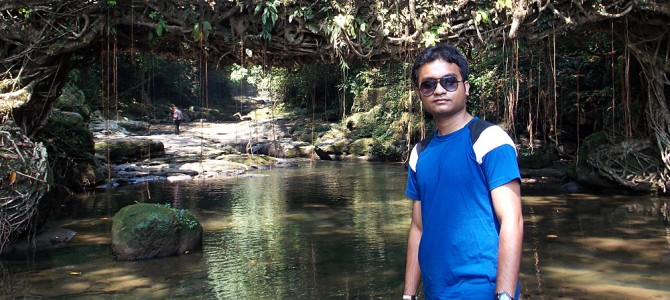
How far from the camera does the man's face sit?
7.38 ft

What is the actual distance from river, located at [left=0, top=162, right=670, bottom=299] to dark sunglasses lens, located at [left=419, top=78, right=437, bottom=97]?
3039mm

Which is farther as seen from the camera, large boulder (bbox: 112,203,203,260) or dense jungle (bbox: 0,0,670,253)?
dense jungle (bbox: 0,0,670,253)

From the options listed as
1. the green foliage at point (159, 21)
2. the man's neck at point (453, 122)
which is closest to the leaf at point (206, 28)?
the green foliage at point (159, 21)

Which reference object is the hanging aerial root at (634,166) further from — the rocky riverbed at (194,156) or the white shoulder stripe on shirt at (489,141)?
the white shoulder stripe on shirt at (489,141)

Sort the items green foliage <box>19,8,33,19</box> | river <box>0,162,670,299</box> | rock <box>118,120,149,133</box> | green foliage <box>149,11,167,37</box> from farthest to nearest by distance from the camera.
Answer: rock <box>118,120,149,133</box> < green foliage <box>149,11,167,37</box> < green foliage <box>19,8,33,19</box> < river <box>0,162,670,299</box>

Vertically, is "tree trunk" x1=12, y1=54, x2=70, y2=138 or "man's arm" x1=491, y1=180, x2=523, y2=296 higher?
"tree trunk" x1=12, y1=54, x2=70, y2=138

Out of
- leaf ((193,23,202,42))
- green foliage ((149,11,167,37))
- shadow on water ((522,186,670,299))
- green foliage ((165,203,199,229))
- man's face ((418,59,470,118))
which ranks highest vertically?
green foliage ((149,11,167,37))

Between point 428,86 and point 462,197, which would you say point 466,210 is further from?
point 428,86

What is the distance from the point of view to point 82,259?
6352 mm

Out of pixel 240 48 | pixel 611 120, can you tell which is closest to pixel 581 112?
pixel 611 120

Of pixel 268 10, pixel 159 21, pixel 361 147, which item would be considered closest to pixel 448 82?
pixel 268 10

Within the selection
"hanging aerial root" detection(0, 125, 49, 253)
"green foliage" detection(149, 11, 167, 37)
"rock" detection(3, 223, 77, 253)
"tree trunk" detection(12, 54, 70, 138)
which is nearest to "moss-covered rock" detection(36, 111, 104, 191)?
"tree trunk" detection(12, 54, 70, 138)

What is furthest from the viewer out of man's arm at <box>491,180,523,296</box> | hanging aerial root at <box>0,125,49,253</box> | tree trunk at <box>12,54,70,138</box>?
tree trunk at <box>12,54,70,138</box>

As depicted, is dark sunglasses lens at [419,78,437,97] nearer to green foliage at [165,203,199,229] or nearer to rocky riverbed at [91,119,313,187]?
green foliage at [165,203,199,229]
